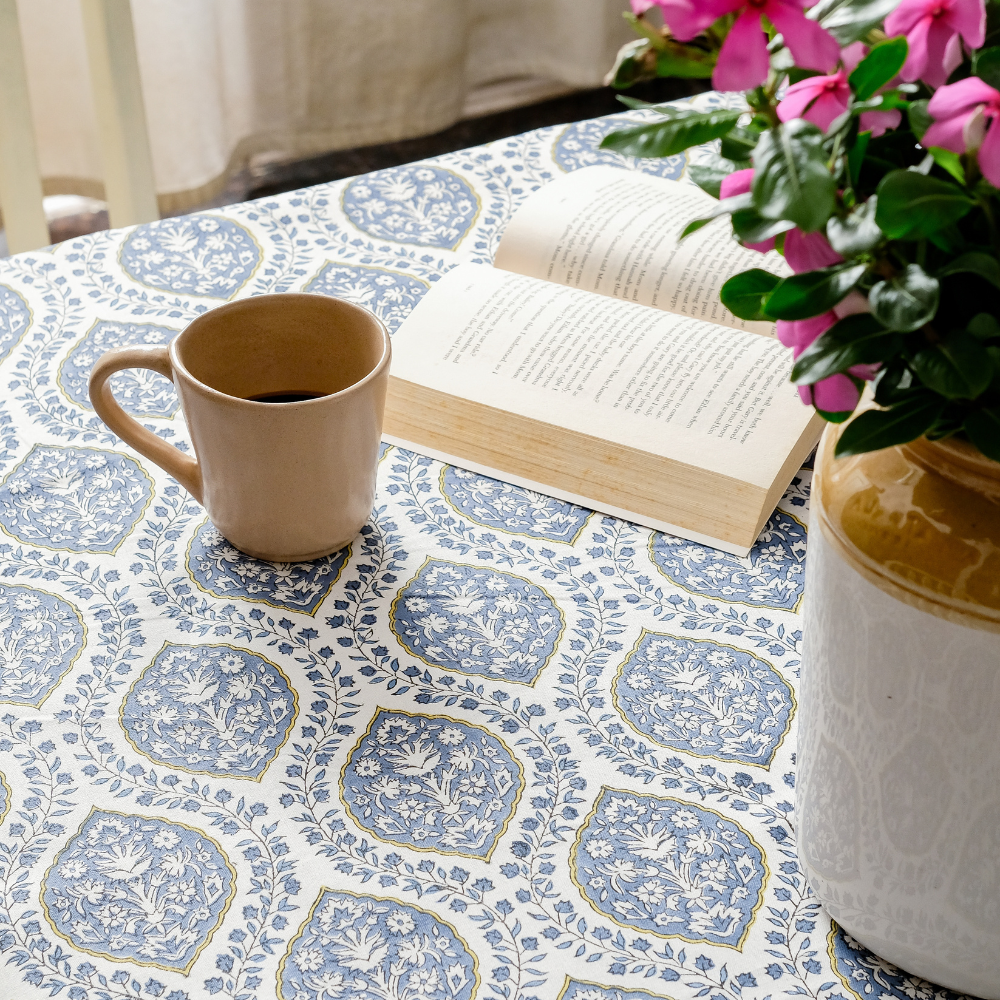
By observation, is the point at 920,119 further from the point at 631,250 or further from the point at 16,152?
the point at 16,152

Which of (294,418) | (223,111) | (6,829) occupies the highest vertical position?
(294,418)

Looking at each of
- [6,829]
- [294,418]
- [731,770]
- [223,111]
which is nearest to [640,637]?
[731,770]

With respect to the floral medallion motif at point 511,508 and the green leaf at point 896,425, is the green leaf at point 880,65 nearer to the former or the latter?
the green leaf at point 896,425

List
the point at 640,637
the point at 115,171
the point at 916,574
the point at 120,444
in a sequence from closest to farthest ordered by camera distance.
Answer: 1. the point at 916,574
2. the point at 640,637
3. the point at 120,444
4. the point at 115,171

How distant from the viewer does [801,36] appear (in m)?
0.24

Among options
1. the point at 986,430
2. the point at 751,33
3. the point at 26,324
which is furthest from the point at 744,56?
the point at 26,324

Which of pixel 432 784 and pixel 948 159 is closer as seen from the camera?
pixel 948 159

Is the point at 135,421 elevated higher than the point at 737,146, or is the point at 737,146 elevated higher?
the point at 737,146

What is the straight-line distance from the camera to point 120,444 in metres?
0.73

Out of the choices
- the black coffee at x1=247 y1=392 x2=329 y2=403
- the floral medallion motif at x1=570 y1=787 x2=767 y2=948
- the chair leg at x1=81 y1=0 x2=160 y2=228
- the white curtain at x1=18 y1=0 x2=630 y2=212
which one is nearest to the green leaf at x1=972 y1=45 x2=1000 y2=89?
the floral medallion motif at x1=570 y1=787 x2=767 y2=948

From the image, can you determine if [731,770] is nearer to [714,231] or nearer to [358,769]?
[358,769]

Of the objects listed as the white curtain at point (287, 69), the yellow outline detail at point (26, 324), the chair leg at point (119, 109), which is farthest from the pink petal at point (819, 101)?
the white curtain at point (287, 69)

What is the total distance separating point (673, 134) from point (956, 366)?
9cm

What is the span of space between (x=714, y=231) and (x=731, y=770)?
425 mm
